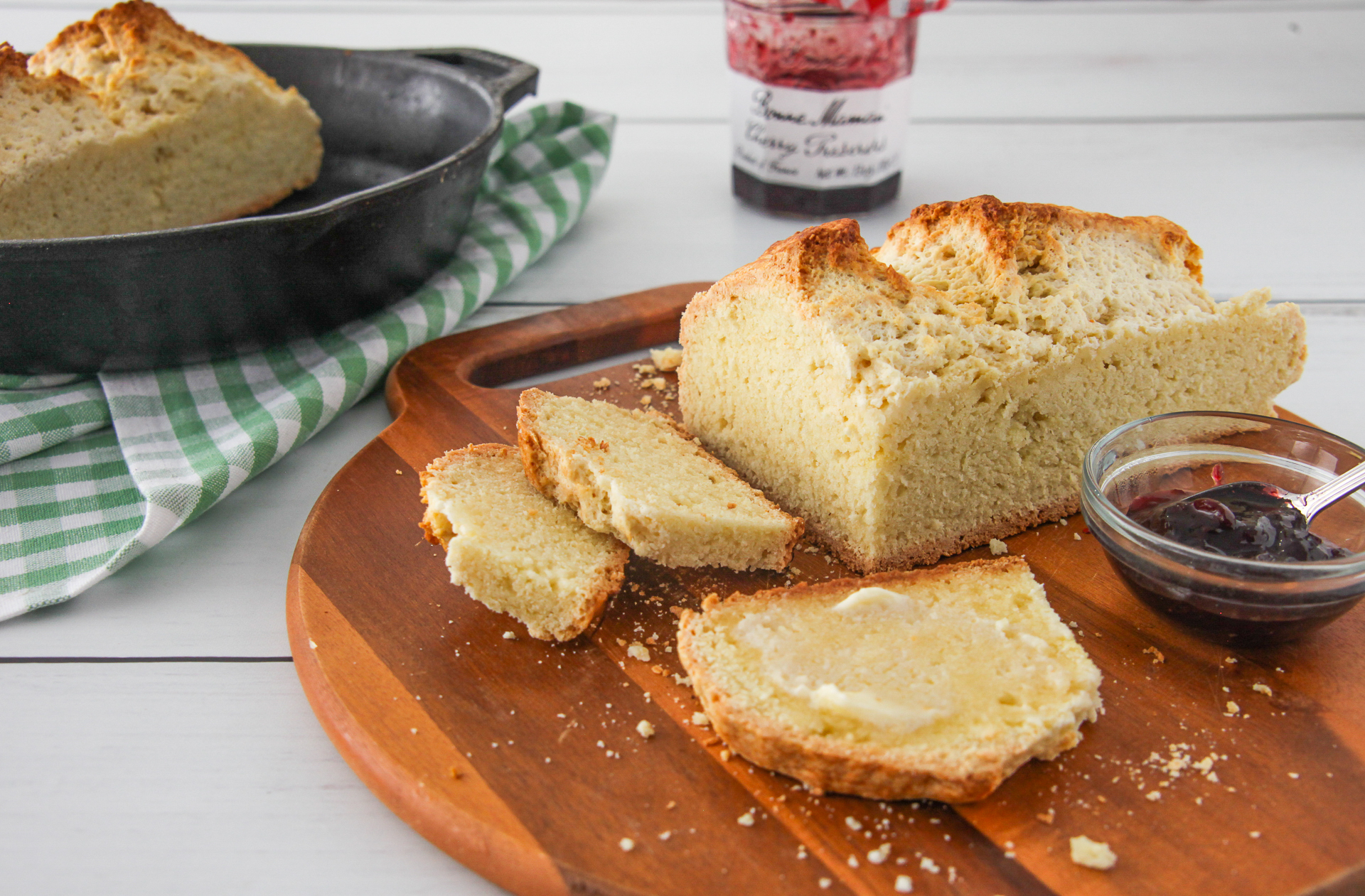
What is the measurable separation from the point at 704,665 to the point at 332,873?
31.5 inches

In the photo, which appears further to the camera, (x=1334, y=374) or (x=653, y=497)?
(x=1334, y=374)

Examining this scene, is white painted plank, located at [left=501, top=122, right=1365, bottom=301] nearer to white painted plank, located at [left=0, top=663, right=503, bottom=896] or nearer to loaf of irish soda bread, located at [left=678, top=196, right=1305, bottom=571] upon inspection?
loaf of irish soda bread, located at [left=678, top=196, right=1305, bottom=571]

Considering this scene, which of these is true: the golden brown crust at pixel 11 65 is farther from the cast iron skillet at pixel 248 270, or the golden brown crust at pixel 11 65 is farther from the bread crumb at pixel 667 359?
the bread crumb at pixel 667 359

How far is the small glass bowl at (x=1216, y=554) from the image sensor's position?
233 cm

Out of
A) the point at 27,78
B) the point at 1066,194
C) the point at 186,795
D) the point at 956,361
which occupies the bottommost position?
the point at 186,795

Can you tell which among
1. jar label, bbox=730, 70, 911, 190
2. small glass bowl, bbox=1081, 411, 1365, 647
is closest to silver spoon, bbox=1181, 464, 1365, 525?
small glass bowl, bbox=1081, 411, 1365, 647

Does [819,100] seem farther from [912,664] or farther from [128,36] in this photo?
[912,664]

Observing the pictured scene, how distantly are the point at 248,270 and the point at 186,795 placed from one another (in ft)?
5.27

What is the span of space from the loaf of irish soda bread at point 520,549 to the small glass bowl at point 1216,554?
3.70 ft

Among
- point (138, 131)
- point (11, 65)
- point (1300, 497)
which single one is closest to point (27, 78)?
point (11, 65)

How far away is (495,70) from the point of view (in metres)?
4.48

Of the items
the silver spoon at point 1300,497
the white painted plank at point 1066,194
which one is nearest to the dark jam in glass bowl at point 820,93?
the white painted plank at point 1066,194

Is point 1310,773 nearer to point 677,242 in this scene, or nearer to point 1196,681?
point 1196,681

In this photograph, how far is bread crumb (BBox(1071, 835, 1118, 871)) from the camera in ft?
6.48
